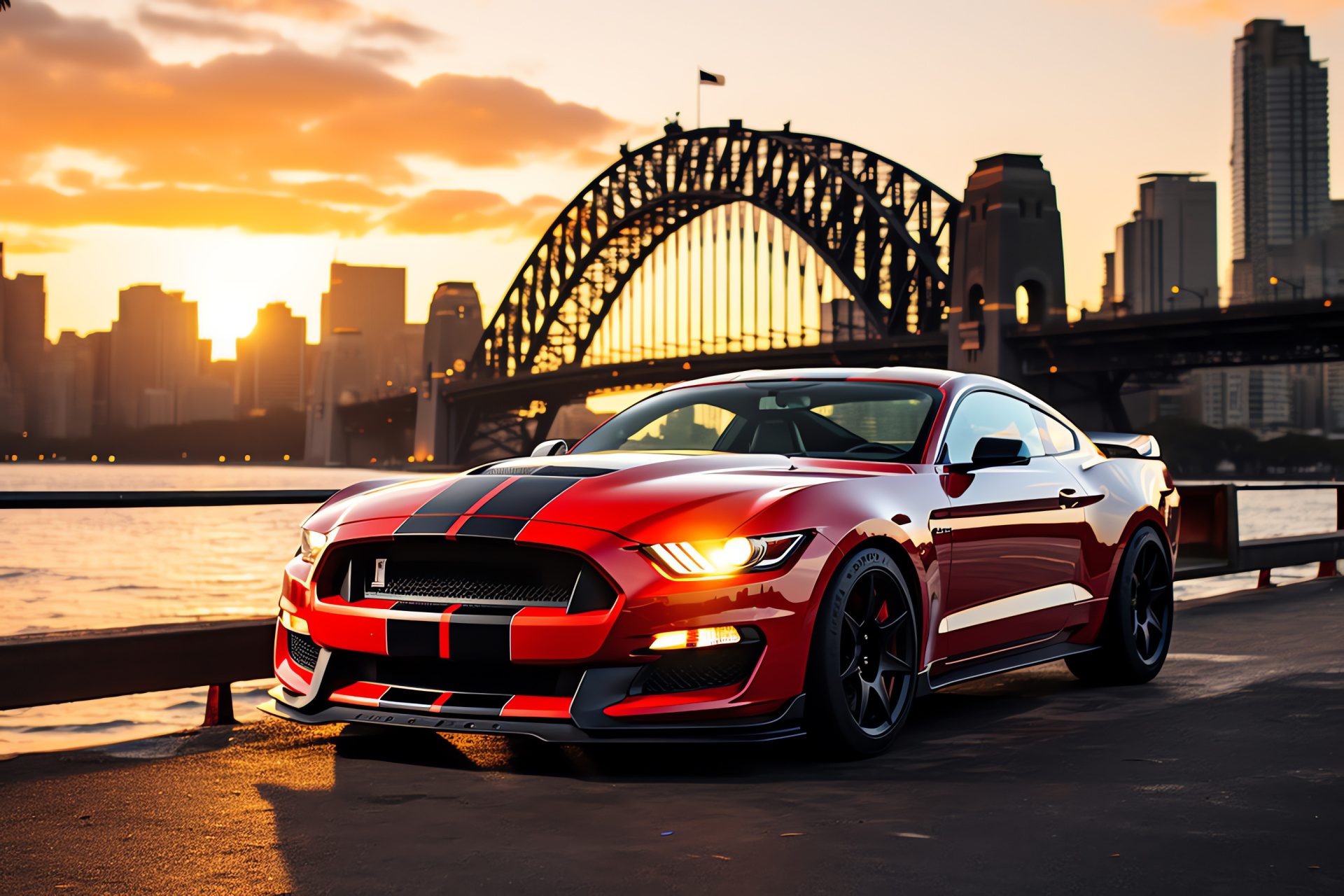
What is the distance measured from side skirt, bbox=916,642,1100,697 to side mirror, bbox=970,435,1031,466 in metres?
0.74

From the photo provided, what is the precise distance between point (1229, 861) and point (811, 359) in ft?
190

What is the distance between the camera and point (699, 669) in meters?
3.96

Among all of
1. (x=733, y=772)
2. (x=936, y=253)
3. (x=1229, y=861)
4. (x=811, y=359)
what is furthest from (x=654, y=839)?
(x=936, y=253)

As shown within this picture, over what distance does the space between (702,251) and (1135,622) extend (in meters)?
77.6

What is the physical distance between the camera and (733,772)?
4.32m

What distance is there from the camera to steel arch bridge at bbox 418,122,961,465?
68.8m

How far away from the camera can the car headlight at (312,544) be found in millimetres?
4422

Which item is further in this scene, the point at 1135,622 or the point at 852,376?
the point at 1135,622

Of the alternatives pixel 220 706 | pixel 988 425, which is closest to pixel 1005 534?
pixel 988 425

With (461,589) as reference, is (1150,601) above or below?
below

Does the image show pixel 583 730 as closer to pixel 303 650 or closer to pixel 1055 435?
pixel 303 650

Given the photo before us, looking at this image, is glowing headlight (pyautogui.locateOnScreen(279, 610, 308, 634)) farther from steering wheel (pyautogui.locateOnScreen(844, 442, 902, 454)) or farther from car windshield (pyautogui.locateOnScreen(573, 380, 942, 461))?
steering wheel (pyautogui.locateOnScreen(844, 442, 902, 454))

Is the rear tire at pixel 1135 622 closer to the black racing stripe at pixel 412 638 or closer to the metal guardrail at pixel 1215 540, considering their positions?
the black racing stripe at pixel 412 638

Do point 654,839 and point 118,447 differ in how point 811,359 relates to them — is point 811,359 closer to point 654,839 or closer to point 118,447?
point 654,839
